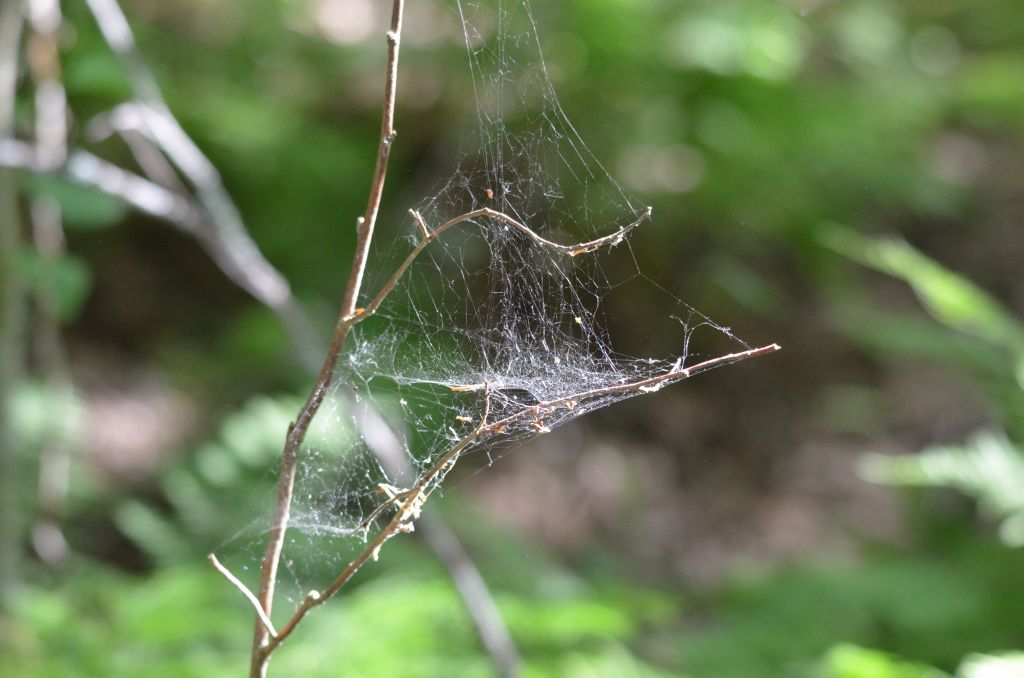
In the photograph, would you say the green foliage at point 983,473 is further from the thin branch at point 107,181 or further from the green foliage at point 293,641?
Result: the thin branch at point 107,181

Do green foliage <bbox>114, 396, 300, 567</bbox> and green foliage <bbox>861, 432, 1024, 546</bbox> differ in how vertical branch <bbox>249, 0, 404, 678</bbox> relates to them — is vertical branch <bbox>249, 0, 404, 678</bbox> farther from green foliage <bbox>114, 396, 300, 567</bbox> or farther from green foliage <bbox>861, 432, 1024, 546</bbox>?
green foliage <bbox>114, 396, 300, 567</bbox>

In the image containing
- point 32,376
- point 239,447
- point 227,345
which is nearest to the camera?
point 239,447

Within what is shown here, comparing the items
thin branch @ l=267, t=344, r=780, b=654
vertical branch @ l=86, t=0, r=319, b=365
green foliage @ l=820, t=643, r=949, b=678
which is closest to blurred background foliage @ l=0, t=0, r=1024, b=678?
green foliage @ l=820, t=643, r=949, b=678

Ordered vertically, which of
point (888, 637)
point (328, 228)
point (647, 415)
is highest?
point (328, 228)

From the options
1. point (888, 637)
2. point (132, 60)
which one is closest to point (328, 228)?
point (132, 60)

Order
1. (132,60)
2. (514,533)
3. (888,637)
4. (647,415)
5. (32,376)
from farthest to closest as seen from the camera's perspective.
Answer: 1. (647,415)
2. (32,376)
3. (514,533)
4. (888,637)
5. (132,60)

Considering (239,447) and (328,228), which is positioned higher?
(328,228)

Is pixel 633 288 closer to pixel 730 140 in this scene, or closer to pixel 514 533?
pixel 730 140
